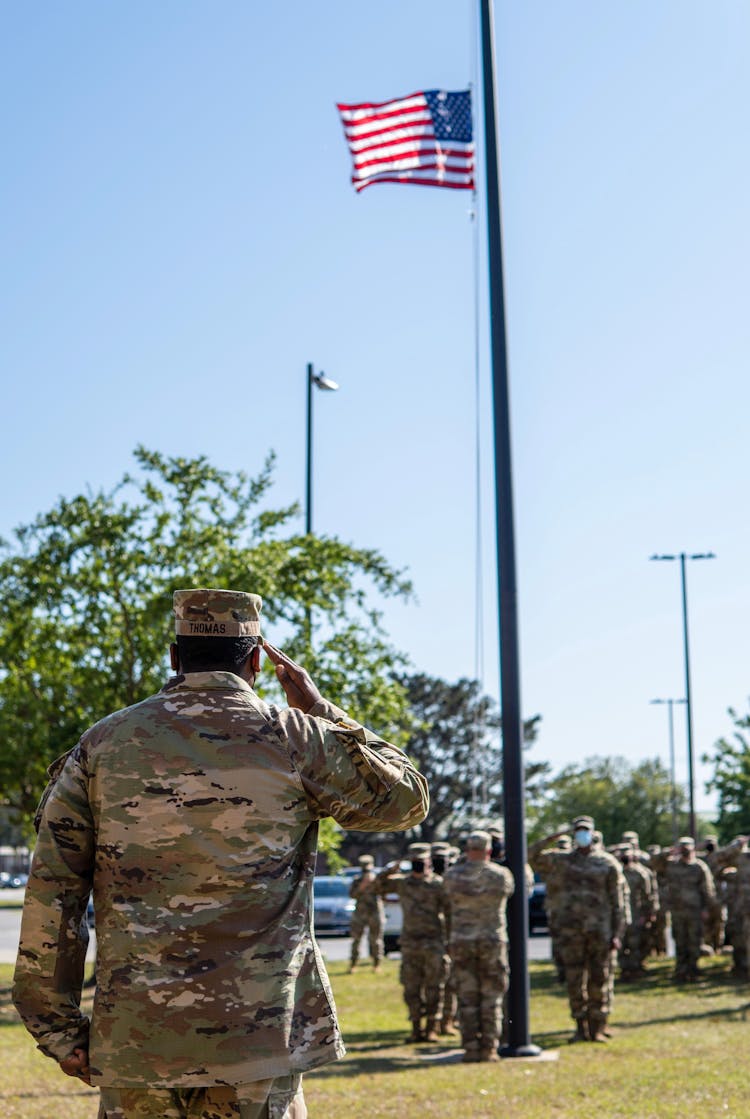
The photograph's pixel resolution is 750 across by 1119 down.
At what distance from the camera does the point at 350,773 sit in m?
3.63

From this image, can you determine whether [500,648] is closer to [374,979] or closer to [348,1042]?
[348,1042]

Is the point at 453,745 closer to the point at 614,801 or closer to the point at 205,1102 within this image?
the point at 614,801

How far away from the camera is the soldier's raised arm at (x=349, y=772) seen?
3594 mm

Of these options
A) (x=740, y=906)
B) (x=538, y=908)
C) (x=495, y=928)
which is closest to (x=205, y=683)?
(x=495, y=928)

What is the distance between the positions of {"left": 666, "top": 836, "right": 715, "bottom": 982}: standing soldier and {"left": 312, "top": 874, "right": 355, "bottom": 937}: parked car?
35.8 ft

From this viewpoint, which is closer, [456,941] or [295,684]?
[295,684]

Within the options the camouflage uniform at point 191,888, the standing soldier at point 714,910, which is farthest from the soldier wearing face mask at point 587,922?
the camouflage uniform at point 191,888

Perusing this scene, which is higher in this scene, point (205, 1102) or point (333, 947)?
point (205, 1102)

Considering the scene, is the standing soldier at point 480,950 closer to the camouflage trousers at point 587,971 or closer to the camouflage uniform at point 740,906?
the camouflage trousers at point 587,971

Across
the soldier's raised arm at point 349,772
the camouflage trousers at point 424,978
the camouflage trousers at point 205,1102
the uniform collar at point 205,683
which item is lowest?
the camouflage trousers at point 424,978

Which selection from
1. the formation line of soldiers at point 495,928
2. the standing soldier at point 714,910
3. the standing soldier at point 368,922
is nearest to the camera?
the formation line of soldiers at point 495,928

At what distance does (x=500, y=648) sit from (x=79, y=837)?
852cm

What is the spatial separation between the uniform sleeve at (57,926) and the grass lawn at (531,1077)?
5.77 meters

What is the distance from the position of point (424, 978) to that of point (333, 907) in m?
17.1
